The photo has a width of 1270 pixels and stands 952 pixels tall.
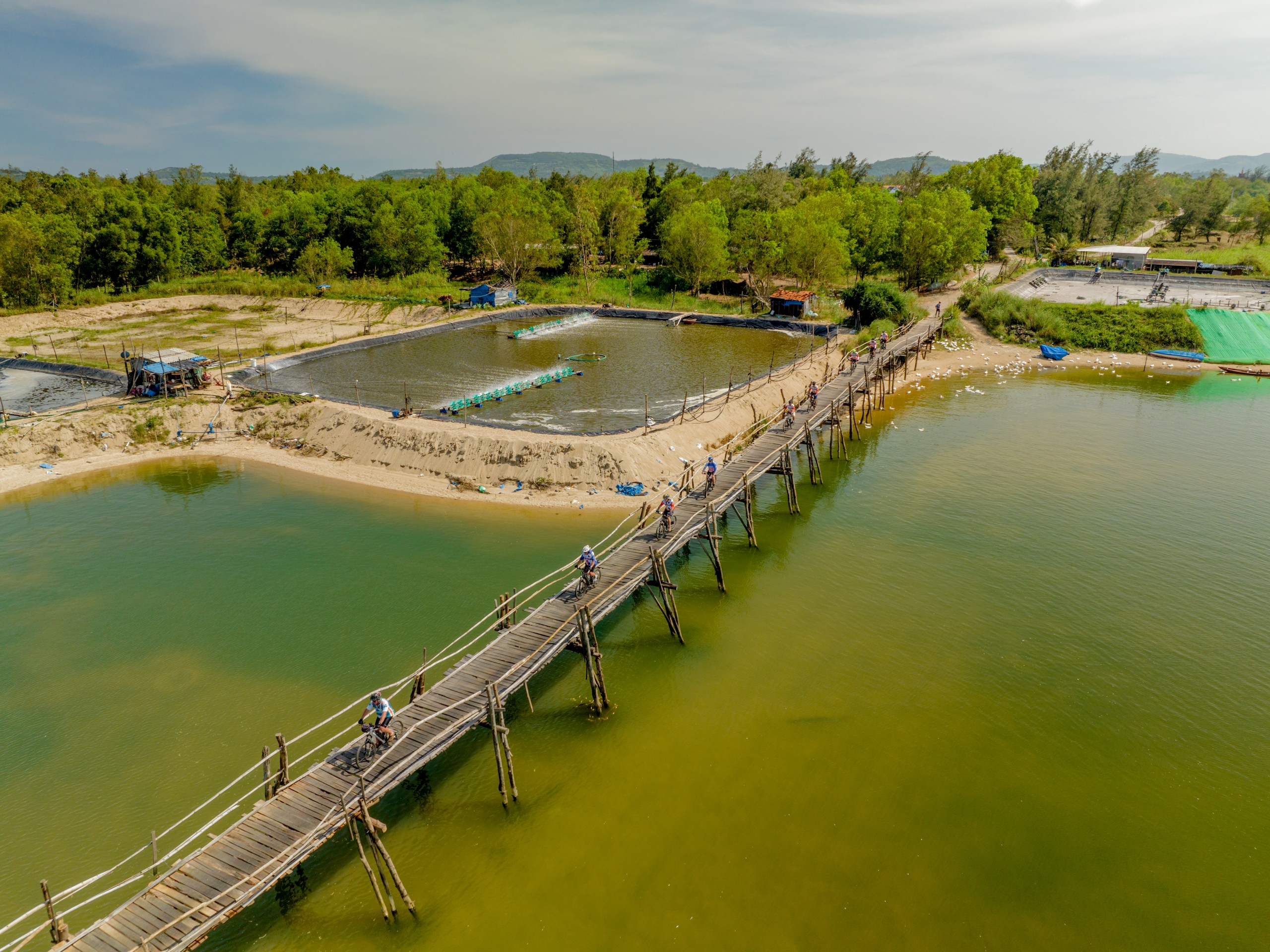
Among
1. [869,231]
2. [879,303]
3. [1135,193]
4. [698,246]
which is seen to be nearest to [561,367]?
[879,303]

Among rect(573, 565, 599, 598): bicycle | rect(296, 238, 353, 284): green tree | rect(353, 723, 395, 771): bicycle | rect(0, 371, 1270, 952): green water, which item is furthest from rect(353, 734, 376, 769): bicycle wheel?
rect(296, 238, 353, 284): green tree

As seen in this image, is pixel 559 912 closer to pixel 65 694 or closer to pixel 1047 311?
pixel 65 694

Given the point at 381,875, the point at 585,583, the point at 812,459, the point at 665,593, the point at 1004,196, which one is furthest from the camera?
the point at 1004,196

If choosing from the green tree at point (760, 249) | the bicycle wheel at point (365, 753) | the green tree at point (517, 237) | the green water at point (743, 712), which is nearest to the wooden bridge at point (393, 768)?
the bicycle wheel at point (365, 753)

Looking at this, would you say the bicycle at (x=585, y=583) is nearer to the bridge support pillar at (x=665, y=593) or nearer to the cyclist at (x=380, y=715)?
the bridge support pillar at (x=665, y=593)

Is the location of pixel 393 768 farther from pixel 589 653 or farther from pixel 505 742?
pixel 589 653

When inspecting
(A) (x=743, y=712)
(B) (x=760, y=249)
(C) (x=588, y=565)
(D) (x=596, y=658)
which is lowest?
(A) (x=743, y=712)

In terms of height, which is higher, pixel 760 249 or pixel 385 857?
pixel 760 249
